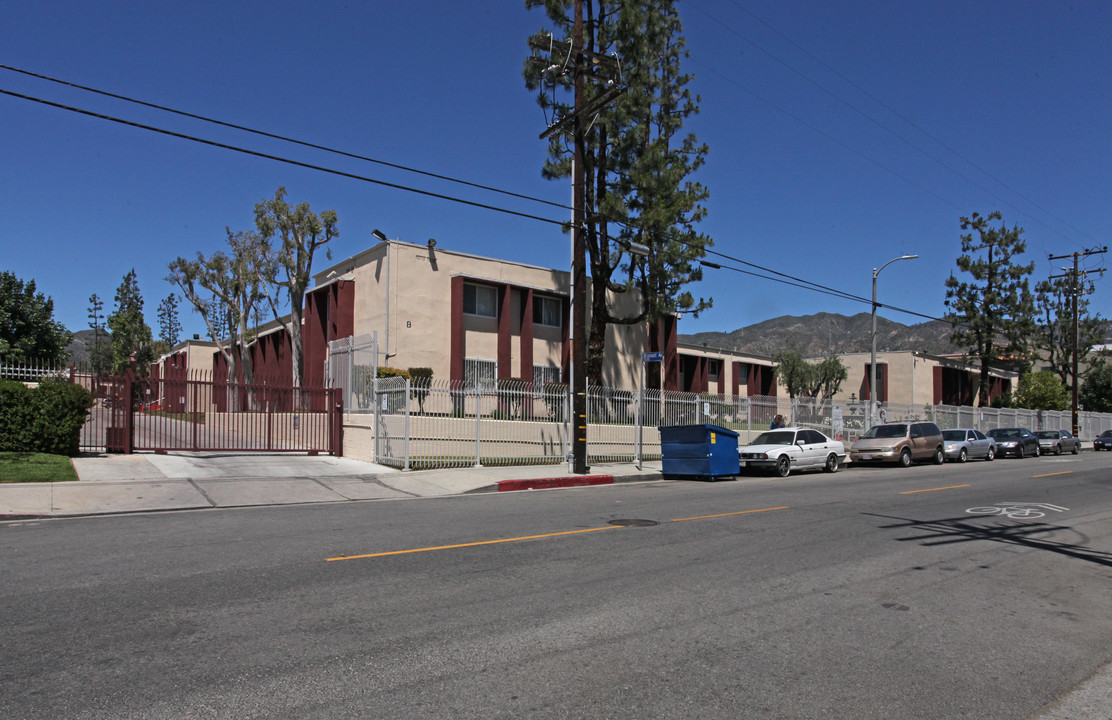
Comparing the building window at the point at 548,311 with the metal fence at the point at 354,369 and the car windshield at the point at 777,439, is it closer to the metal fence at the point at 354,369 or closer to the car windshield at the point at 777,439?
the metal fence at the point at 354,369

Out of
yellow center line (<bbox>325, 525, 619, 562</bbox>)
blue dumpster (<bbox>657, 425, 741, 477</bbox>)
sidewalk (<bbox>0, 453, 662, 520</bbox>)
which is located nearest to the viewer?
yellow center line (<bbox>325, 525, 619, 562</bbox>)

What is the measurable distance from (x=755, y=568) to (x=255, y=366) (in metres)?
43.6

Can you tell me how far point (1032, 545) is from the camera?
32.9 ft

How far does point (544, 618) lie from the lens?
595 centimetres

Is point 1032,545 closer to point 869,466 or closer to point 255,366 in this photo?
point 869,466

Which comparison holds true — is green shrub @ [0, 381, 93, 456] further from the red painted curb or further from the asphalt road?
the red painted curb

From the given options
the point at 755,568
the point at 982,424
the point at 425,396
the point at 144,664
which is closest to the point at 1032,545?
the point at 755,568

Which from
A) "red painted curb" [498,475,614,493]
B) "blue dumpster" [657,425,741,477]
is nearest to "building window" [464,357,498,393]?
"blue dumpster" [657,425,741,477]

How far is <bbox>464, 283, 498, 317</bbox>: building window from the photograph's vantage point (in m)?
28.3

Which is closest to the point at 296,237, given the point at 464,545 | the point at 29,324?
the point at 29,324

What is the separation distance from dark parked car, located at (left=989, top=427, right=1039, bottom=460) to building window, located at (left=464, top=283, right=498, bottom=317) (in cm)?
2431

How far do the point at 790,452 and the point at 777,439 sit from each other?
743 millimetres

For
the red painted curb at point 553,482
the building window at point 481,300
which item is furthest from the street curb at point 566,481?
the building window at point 481,300

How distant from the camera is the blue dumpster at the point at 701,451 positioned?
2005cm
